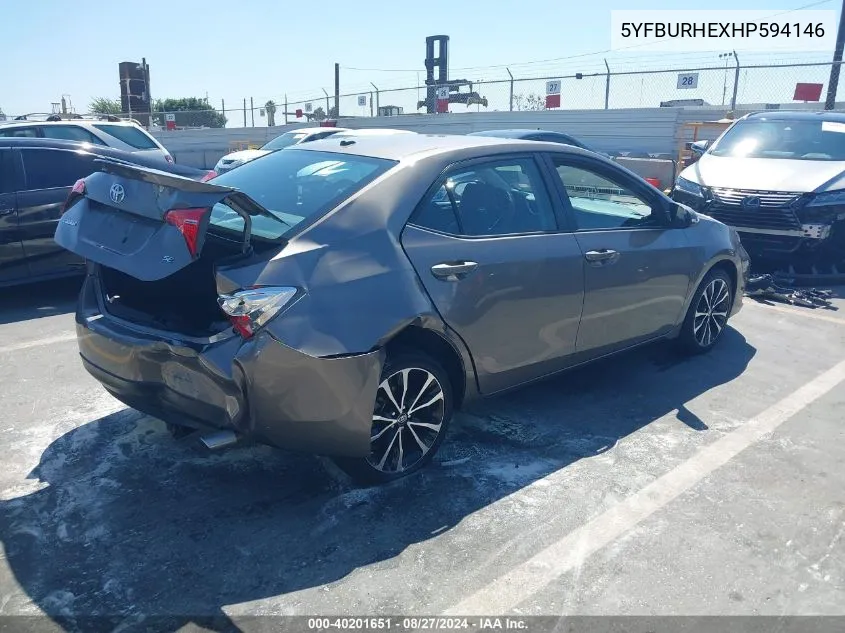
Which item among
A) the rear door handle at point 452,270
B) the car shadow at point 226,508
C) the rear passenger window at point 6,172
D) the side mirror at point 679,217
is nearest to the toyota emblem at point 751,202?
the side mirror at point 679,217

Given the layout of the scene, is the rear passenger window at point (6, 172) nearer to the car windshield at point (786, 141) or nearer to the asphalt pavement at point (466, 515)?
the asphalt pavement at point (466, 515)

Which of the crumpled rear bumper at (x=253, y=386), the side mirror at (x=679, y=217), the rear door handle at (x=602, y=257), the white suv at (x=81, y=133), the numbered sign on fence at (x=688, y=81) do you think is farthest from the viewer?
the numbered sign on fence at (x=688, y=81)

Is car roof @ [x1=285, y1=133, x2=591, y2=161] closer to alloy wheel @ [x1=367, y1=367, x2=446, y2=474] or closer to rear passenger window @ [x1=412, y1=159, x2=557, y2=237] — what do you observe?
rear passenger window @ [x1=412, y1=159, x2=557, y2=237]

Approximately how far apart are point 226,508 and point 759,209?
6832 millimetres

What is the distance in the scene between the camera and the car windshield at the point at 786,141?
883cm

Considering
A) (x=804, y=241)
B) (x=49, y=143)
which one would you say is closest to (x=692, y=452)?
(x=804, y=241)

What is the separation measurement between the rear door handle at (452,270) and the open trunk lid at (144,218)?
0.82 metres

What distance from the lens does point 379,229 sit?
3.34 m

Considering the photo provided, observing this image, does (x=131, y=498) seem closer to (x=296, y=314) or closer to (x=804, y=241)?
(x=296, y=314)

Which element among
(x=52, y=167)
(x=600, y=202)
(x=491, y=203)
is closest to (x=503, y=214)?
(x=491, y=203)

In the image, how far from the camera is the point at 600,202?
184 inches

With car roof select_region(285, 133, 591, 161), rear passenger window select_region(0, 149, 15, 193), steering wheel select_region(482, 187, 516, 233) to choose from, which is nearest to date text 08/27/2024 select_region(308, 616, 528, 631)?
steering wheel select_region(482, 187, 516, 233)

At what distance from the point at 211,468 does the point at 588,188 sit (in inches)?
110

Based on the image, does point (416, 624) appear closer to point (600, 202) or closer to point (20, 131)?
point (600, 202)
